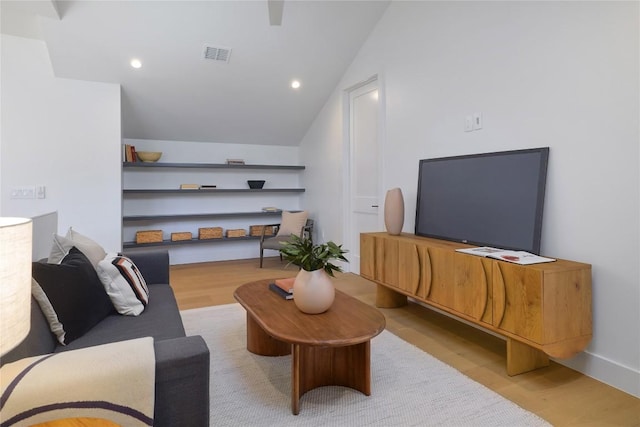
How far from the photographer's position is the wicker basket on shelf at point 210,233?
17.8 feet

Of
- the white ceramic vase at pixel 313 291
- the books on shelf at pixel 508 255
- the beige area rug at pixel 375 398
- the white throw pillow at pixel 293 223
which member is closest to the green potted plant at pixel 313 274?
the white ceramic vase at pixel 313 291

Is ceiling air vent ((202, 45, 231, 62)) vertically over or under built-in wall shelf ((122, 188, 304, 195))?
over

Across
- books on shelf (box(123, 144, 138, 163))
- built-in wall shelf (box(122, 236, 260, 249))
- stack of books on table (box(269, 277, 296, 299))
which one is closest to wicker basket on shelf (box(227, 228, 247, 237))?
built-in wall shelf (box(122, 236, 260, 249))

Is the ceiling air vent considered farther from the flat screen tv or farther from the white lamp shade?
the white lamp shade

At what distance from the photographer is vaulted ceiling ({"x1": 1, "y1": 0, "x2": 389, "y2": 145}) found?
3.44 metres

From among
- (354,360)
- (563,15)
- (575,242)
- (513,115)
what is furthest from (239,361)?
(563,15)

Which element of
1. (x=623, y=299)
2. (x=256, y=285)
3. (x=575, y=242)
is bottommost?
(x=256, y=285)

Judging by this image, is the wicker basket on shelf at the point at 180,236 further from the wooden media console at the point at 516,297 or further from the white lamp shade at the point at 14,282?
the white lamp shade at the point at 14,282

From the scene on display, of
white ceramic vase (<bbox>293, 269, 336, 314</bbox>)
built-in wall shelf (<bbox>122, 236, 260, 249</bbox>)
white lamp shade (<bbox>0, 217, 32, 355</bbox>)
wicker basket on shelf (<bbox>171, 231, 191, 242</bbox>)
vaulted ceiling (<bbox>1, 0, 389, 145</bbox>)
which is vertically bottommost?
built-in wall shelf (<bbox>122, 236, 260, 249</bbox>)

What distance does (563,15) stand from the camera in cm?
222

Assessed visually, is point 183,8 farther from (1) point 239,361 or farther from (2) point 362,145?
(1) point 239,361

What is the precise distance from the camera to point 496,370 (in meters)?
2.19

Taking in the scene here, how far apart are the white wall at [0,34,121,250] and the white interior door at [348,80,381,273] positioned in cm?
278

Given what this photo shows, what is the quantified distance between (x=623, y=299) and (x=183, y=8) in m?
4.15
